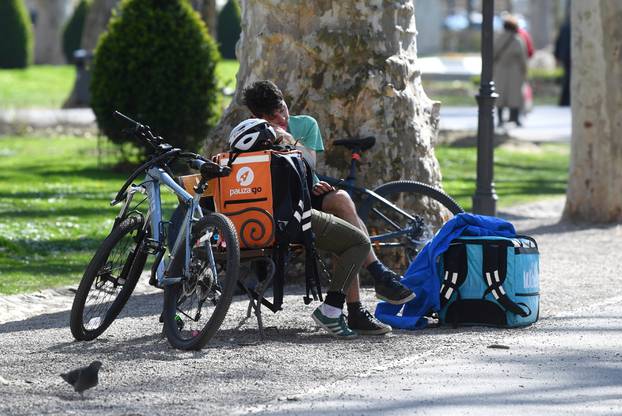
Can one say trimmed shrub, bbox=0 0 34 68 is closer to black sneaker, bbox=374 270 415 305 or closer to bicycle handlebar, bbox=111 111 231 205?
bicycle handlebar, bbox=111 111 231 205

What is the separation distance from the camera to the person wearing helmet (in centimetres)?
735

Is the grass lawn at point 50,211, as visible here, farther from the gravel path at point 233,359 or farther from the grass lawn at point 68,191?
the gravel path at point 233,359

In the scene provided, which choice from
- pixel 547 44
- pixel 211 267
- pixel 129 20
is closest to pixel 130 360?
pixel 211 267

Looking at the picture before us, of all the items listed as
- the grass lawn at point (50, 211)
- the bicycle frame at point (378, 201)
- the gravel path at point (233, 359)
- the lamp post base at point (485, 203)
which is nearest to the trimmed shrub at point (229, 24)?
the grass lawn at point (50, 211)

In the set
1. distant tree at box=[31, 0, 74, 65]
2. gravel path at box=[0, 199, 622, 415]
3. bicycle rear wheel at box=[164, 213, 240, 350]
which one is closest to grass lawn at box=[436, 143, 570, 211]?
gravel path at box=[0, 199, 622, 415]

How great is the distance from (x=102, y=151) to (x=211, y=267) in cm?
1235

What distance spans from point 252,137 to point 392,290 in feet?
3.85

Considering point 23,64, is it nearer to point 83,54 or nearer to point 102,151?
point 83,54

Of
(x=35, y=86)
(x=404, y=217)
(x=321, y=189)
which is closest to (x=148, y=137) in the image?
(x=321, y=189)

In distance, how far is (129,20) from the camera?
1666cm

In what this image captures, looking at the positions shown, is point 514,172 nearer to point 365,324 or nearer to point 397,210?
point 397,210

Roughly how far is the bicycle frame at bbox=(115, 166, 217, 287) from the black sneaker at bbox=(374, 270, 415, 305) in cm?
112

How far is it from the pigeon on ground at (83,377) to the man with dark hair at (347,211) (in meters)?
1.96

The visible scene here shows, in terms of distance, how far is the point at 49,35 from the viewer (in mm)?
46062
